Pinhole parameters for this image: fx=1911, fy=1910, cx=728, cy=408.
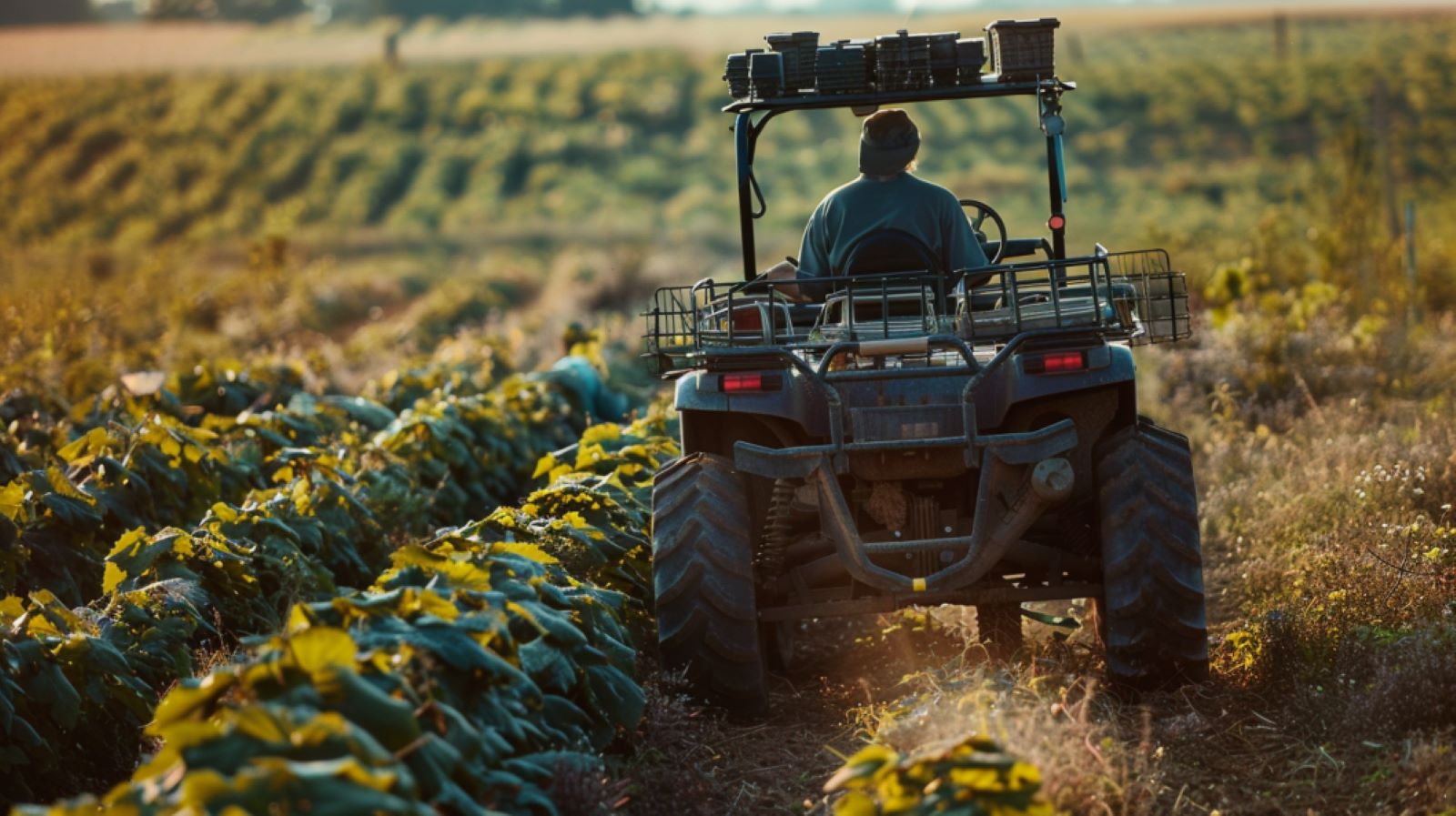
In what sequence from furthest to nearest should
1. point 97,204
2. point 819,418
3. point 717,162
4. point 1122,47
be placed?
point 1122,47
point 717,162
point 97,204
point 819,418

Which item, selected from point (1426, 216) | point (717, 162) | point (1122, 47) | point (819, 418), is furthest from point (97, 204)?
point (819, 418)

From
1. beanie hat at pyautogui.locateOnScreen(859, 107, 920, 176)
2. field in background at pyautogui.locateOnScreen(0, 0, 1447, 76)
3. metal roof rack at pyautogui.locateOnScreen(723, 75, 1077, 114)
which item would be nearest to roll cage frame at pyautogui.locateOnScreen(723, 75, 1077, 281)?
metal roof rack at pyautogui.locateOnScreen(723, 75, 1077, 114)

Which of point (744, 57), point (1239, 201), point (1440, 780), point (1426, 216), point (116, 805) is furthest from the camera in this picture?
point (1239, 201)

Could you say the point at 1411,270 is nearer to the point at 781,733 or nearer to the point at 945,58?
the point at 945,58

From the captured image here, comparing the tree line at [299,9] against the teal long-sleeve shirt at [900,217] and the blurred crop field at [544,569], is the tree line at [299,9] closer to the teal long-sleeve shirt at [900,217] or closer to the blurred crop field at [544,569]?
the blurred crop field at [544,569]

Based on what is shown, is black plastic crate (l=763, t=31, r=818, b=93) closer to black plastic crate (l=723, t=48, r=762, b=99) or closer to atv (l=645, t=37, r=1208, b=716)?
black plastic crate (l=723, t=48, r=762, b=99)

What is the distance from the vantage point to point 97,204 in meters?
55.9

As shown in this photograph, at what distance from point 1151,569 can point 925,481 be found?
102cm

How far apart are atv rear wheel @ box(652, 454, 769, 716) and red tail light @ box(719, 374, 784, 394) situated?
366mm

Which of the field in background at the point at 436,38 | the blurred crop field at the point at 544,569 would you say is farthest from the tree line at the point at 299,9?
the blurred crop field at the point at 544,569

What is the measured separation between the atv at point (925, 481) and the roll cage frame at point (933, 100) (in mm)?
990

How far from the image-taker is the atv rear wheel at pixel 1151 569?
25.1 ft

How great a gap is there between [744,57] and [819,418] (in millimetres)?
2217

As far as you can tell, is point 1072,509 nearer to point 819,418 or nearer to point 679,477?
point 819,418
